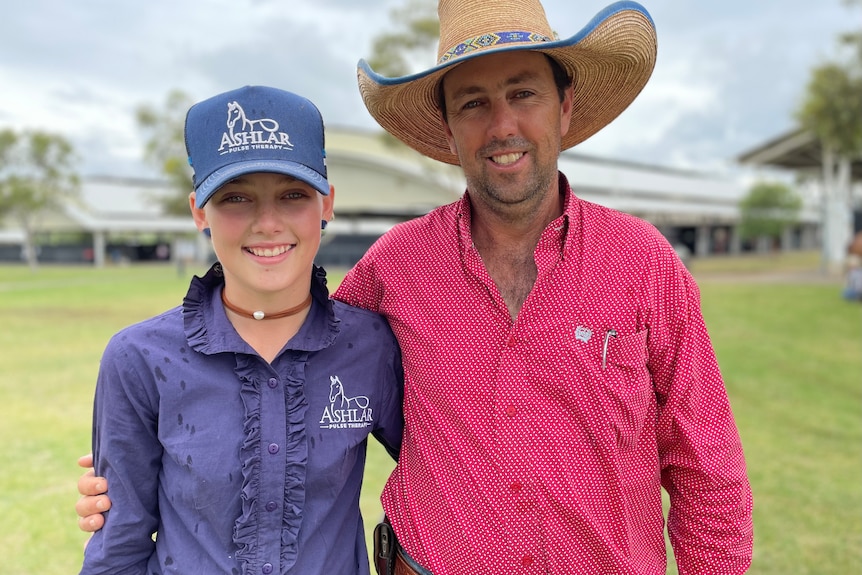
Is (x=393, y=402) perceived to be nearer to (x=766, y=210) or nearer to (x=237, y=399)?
(x=237, y=399)

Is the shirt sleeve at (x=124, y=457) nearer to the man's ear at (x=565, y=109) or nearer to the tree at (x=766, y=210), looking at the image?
the man's ear at (x=565, y=109)

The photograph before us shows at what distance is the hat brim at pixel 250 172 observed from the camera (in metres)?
1.73

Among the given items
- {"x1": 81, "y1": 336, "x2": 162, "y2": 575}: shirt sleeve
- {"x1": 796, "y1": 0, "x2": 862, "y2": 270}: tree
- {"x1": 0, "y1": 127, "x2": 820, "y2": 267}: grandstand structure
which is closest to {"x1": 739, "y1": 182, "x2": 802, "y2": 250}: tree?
{"x1": 0, "y1": 127, "x2": 820, "y2": 267}: grandstand structure

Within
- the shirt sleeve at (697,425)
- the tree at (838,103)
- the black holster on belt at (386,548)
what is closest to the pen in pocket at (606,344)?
the shirt sleeve at (697,425)

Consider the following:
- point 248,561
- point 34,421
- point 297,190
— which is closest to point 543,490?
point 248,561

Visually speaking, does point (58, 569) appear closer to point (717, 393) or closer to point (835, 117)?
point (717, 393)

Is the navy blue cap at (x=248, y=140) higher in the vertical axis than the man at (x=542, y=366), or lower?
higher

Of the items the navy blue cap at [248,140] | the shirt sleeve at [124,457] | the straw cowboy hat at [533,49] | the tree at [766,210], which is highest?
the tree at [766,210]

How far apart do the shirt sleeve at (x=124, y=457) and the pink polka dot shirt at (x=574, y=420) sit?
748mm

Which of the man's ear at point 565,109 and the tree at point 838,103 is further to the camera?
the tree at point 838,103

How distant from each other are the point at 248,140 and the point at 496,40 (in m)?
0.81

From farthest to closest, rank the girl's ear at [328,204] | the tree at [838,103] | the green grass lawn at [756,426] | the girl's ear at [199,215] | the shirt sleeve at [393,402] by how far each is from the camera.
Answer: the tree at [838,103]
the green grass lawn at [756,426]
the shirt sleeve at [393,402]
the girl's ear at [328,204]
the girl's ear at [199,215]

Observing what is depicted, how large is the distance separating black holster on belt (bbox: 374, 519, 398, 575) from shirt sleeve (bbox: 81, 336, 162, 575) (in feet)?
2.38

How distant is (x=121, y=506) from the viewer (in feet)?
5.95
